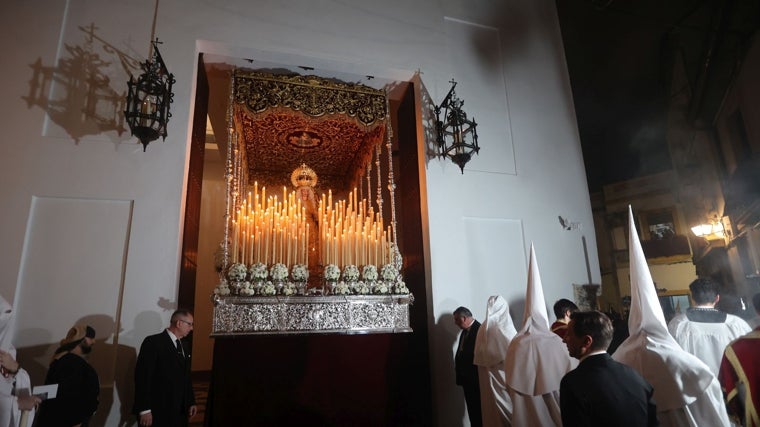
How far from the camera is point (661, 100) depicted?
486 inches

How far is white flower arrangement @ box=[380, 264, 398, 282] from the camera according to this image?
201 inches

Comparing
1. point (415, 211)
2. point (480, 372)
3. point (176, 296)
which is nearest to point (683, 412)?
point (480, 372)

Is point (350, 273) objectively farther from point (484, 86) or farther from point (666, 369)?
point (484, 86)

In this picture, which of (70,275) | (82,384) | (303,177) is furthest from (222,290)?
(303,177)

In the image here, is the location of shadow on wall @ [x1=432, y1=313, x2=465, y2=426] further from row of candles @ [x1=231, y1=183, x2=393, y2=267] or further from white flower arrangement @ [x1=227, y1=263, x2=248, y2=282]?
white flower arrangement @ [x1=227, y1=263, x2=248, y2=282]

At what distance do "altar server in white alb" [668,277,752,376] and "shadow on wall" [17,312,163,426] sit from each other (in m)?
4.69

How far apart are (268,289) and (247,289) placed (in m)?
0.22

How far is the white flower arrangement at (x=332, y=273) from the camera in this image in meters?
4.98

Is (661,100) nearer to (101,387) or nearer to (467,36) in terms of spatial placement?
(467,36)

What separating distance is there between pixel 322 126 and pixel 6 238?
4.19 meters

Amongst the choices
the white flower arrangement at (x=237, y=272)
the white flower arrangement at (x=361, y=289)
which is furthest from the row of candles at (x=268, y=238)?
the white flower arrangement at (x=361, y=289)

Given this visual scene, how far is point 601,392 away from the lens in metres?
1.97

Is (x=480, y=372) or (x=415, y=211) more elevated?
(x=415, y=211)

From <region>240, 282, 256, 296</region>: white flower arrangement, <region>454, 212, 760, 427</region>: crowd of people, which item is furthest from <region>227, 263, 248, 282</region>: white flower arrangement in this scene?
<region>454, 212, 760, 427</region>: crowd of people
